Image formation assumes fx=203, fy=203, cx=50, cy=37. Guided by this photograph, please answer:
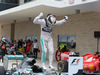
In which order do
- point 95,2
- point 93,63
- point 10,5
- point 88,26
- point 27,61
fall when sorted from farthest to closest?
point 10,5
point 88,26
point 95,2
point 27,61
point 93,63

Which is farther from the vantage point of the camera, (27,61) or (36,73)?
(27,61)

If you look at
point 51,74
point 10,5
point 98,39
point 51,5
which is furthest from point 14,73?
point 10,5

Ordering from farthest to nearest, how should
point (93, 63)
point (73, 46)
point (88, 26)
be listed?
point (73, 46)
point (88, 26)
point (93, 63)

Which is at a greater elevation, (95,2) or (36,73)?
(95,2)

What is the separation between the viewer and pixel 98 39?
1120 cm

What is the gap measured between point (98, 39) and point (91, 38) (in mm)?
602

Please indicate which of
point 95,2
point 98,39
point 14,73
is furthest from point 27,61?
point 98,39

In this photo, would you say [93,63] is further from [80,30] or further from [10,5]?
[10,5]

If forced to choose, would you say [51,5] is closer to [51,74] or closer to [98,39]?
[98,39]

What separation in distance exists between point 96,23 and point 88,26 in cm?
61

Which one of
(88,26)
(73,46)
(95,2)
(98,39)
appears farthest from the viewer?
(73,46)

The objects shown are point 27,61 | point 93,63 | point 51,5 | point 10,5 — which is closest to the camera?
point 93,63

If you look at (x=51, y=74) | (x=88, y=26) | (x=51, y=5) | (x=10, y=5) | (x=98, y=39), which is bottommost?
(x=51, y=74)

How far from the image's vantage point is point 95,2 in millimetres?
7828
